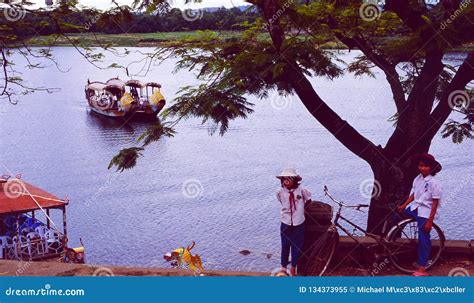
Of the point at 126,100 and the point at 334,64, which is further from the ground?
the point at 334,64

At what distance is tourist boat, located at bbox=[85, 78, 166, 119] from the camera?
188 ft

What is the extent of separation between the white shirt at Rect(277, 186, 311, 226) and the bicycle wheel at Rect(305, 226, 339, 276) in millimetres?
459

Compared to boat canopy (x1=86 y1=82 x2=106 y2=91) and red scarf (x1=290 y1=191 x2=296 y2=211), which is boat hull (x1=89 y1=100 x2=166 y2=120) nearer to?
boat canopy (x1=86 y1=82 x2=106 y2=91)

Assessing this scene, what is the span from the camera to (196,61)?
11.3m

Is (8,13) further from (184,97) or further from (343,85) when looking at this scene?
(343,85)

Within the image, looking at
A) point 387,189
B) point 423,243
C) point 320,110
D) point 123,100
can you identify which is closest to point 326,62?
point 320,110

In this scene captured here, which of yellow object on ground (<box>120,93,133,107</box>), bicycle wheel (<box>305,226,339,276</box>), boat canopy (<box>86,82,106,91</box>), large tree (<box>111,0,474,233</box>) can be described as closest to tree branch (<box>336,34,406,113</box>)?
large tree (<box>111,0,474,233</box>)

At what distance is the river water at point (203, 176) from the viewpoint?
89.2ft

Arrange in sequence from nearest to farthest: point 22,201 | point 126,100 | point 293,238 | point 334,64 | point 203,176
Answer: point 293,238 → point 334,64 → point 22,201 → point 203,176 → point 126,100

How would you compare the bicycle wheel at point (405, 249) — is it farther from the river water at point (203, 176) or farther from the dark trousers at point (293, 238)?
the river water at point (203, 176)

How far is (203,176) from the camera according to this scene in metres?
36.7

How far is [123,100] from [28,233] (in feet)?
127

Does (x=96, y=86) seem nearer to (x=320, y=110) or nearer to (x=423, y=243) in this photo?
(x=320, y=110)

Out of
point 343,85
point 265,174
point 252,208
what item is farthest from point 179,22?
point 343,85
